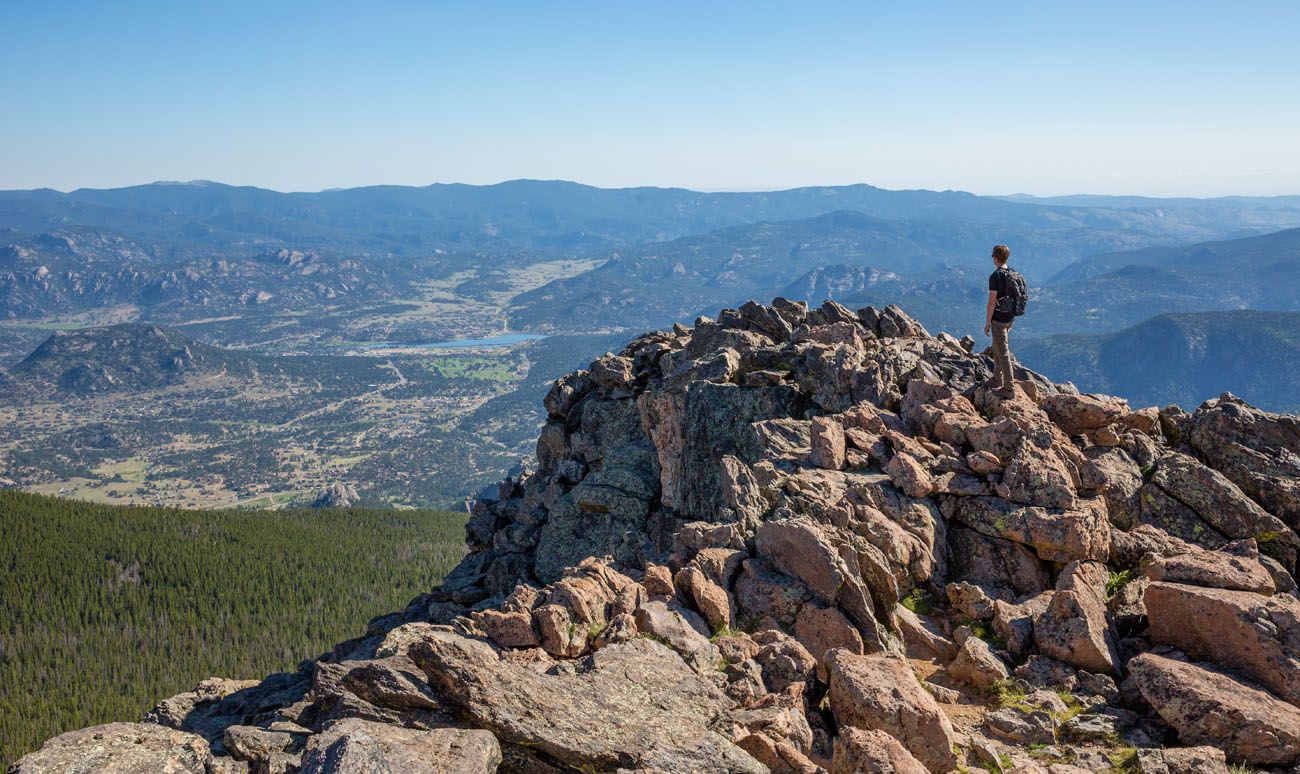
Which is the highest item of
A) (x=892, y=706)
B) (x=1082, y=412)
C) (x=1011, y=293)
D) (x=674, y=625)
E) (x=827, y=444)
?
(x=1011, y=293)

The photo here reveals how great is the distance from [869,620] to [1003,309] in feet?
59.2

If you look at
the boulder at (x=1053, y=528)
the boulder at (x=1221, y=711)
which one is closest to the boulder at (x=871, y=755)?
the boulder at (x=1221, y=711)

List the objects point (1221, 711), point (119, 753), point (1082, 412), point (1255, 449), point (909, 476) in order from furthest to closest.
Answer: point (1082, 412) < point (1255, 449) < point (909, 476) < point (1221, 711) < point (119, 753)

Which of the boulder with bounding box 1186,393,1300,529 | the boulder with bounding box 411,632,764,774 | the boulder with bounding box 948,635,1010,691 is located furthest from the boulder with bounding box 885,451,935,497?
the boulder with bounding box 411,632,764,774

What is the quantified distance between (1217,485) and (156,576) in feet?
604

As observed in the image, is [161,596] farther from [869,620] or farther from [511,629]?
[869,620]

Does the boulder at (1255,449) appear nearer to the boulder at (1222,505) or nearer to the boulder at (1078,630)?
the boulder at (1222,505)

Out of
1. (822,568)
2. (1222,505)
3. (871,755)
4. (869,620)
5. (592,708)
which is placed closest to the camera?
(871,755)

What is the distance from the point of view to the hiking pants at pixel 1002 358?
121 ft

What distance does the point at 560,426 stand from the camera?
5816cm

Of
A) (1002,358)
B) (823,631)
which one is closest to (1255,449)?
(1002,358)

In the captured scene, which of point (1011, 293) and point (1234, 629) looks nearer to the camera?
point (1234, 629)

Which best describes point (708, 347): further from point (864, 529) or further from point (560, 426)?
point (864, 529)

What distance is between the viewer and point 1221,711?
19.9 m
